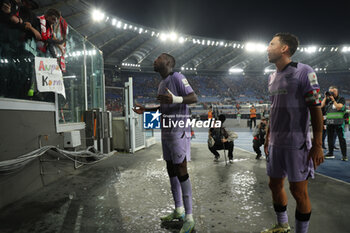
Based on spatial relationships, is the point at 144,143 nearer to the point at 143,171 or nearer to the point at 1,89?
the point at 143,171

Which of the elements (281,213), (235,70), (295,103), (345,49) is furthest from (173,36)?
(281,213)

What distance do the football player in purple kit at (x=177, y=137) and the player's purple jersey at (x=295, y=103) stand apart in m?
0.86

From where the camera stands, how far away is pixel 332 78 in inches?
1507

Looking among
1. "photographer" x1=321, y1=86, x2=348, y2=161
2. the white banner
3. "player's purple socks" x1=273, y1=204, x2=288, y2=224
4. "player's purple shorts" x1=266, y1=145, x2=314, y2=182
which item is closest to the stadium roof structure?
the white banner

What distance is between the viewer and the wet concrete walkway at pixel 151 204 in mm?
2393

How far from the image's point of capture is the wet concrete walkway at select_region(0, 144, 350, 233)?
94.2 inches

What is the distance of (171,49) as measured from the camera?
2966 cm

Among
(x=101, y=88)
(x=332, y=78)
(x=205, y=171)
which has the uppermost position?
(x=332, y=78)

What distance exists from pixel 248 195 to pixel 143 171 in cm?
232

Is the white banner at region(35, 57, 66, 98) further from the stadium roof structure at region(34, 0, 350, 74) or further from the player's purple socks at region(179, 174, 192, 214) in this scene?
the stadium roof structure at region(34, 0, 350, 74)

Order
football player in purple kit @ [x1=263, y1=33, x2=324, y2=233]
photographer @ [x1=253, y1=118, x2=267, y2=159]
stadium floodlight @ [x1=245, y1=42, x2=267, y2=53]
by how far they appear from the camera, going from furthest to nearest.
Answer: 1. stadium floodlight @ [x1=245, y1=42, x2=267, y2=53]
2. photographer @ [x1=253, y1=118, x2=267, y2=159]
3. football player in purple kit @ [x1=263, y1=33, x2=324, y2=233]

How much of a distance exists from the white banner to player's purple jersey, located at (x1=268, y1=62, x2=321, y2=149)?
380cm

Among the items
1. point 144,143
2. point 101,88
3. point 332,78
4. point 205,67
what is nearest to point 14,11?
point 101,88

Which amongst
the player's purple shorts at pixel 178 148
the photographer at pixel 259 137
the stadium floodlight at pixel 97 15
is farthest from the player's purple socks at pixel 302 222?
the stadium floodlight at pixel 97 15
